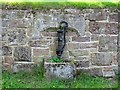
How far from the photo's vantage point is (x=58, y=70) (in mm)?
6398

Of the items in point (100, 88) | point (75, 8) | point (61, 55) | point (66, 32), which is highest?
point (75, 8)

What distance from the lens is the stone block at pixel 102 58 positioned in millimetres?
6777

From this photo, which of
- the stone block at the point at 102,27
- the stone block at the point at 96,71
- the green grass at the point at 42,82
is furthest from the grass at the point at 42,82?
the stone block at the point at 102,27

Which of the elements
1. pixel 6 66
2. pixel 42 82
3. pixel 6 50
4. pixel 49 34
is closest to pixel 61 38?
pixel 49 34

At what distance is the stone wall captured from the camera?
6.62 m

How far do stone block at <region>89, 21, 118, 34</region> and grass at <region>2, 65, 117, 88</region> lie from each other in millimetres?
853

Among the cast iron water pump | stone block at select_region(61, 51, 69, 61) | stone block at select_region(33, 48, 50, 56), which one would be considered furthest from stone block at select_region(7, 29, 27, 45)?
stone block at select_region(61, 51, 69, 61)

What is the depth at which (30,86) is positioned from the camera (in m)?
6.21

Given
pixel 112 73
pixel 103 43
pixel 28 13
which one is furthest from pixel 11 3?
pixel 112 73

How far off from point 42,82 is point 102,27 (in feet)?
5.02

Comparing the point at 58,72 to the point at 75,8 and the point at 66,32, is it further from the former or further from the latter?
the point at 75,8

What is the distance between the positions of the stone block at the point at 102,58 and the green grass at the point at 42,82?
291 millimetres

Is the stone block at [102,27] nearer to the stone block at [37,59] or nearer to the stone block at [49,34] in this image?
the stone block at [49,34]

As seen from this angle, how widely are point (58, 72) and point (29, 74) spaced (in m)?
0.60
